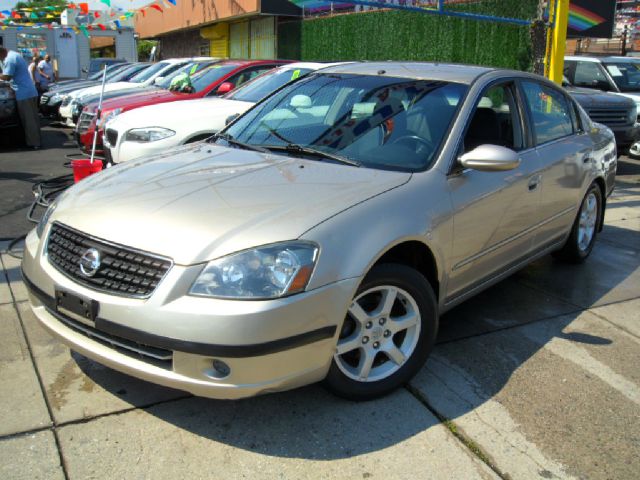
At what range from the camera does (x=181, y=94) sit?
9266mm

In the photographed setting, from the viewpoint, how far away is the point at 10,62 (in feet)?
36.0

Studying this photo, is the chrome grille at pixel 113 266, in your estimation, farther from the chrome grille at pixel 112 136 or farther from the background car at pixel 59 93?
the background car at pixel 59 93

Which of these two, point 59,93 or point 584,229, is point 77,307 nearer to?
point 584,229

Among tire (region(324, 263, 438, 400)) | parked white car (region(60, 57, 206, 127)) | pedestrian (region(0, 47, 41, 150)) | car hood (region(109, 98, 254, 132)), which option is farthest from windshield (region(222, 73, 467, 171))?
parked white car (region(60, 57, 206, 127))

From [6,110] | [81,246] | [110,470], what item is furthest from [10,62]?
[110,470]

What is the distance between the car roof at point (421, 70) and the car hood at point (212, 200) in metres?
1.05

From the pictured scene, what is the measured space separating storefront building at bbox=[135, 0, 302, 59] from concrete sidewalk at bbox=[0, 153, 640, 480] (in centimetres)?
1995

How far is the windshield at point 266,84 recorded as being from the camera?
7805 mm

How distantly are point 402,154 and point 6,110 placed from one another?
996 cm

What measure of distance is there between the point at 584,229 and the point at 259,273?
3.84 meters

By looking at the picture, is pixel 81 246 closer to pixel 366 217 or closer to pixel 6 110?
pixel 366 217

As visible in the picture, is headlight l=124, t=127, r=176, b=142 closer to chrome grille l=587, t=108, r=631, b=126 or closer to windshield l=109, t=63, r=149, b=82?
chrome grille l=587, t=108, r=631, b=126

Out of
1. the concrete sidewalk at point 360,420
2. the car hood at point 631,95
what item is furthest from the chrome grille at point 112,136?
the car hood at point 631,95

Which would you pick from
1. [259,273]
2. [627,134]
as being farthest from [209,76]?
[259,273]
